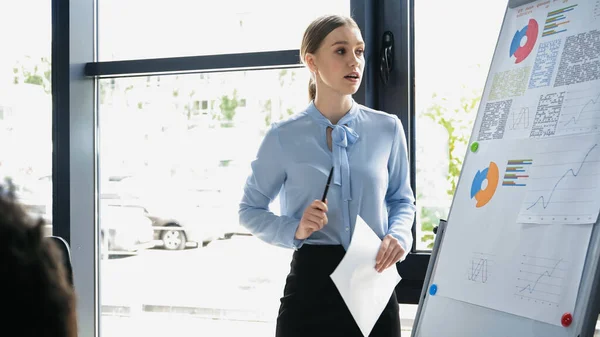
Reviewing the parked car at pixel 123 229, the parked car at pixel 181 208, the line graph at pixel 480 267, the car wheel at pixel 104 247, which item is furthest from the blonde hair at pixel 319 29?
the car wheel at pixel 104 247

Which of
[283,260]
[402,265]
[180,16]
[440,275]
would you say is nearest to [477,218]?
[440,275]

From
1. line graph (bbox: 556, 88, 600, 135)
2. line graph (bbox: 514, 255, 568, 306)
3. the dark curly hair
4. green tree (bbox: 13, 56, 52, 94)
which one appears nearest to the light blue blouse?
line graph (bbox: 514, 255, 568, 306)

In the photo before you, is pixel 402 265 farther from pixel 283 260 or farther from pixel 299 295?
pixel 299 295

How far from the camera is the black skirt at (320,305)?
1770mm

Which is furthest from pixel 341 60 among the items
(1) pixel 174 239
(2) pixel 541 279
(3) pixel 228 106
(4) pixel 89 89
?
(4) pixel 89 89

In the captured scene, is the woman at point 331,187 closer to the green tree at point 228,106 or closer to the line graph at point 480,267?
the line graph at point 480,267

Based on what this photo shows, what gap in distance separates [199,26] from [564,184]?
1793 mm

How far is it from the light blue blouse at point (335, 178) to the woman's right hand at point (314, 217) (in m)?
0.07

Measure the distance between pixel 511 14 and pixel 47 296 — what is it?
1.74m

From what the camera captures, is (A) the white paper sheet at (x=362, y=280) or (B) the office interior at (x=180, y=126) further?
(B) the office interior at (x=180, y=126)

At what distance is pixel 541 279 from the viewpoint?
152 cm

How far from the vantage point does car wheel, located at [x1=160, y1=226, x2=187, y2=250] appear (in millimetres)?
2777

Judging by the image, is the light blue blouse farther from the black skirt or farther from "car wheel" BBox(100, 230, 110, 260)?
"car wheel" BBox(100, 230, 110, 260)

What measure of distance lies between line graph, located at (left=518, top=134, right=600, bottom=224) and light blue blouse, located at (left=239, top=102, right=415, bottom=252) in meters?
0.40
